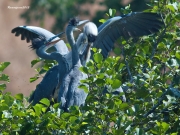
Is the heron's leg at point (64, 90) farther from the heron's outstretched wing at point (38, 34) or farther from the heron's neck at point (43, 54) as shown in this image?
the heron's outstretched wing at point (38, 34)

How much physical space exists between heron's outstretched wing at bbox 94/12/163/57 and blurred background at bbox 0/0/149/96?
6577 millimetres

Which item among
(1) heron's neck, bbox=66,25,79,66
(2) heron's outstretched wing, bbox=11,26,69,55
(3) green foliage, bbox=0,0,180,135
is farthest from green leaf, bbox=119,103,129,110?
(2) heron's outstretched wing, bbox=11,26,69,55

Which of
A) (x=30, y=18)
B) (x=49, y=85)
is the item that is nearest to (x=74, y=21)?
(x=49, y=85)

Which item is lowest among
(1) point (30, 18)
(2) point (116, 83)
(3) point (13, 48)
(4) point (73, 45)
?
(3) point (13, 48)

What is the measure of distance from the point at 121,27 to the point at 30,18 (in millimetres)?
9455

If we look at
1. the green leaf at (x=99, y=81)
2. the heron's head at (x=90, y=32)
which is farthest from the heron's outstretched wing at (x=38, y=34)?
the green leaf at (x=99, y=81)

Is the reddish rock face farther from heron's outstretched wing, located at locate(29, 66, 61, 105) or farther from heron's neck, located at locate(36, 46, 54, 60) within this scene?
heron's outstretched wing, located at locate(29, 66, 61, 105)

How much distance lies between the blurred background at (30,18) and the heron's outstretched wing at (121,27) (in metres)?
6.58

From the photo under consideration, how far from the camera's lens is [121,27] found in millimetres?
7711

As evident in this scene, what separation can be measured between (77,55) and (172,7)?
6.29ft

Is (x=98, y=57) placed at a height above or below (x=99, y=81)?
above

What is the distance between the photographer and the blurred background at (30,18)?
16.6 m

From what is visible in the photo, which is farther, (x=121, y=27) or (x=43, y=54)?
(x=121, y=27)

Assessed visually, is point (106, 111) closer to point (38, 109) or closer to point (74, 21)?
point (38, 109)
